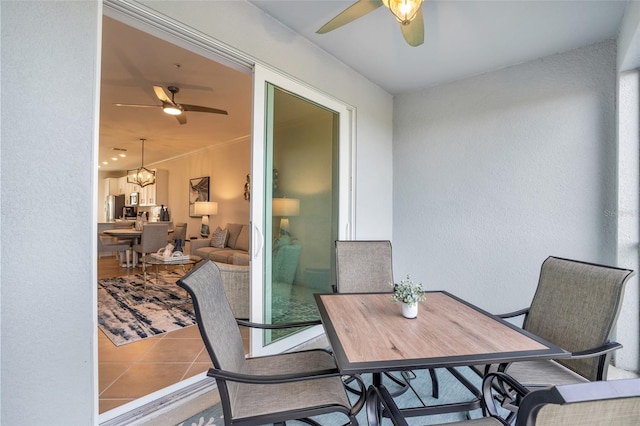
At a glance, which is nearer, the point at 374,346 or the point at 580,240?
the point at 374,346

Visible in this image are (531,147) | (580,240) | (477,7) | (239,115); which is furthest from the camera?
(239,115)

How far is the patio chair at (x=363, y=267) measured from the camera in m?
2.30

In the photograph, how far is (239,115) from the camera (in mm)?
4785

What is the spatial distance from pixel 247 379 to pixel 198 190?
6956 millimetres

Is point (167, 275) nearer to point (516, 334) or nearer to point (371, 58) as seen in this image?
point (371, 58)

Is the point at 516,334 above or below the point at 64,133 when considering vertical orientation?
below

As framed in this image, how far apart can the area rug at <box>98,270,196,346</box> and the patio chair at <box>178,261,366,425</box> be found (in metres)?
2.00

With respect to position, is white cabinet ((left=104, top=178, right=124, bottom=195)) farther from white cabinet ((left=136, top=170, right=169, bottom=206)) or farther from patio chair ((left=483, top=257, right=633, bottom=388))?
patio chair ((left=483, top=257, right=633, bottom=388))

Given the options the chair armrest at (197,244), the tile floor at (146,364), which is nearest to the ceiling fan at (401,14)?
the tile floor at (146,364)

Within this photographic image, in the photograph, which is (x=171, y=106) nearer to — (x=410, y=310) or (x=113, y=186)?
(x=410, y=310)

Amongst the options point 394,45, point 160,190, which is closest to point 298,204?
point 394,45

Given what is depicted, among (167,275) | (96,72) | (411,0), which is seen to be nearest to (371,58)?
(411,0)

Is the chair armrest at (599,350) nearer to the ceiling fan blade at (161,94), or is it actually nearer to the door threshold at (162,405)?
the door threshold at (162,405)

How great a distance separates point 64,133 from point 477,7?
8.98 feet
